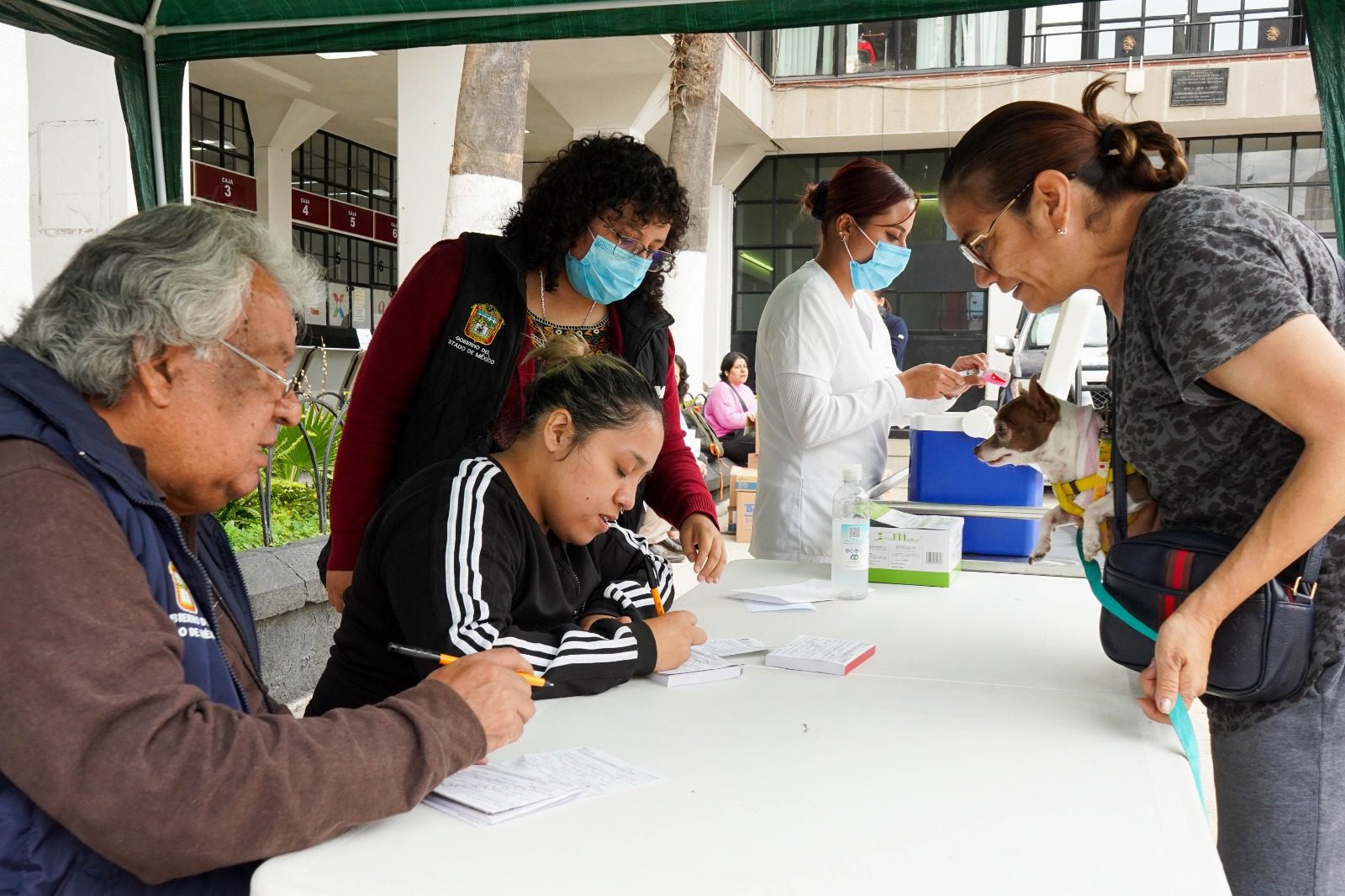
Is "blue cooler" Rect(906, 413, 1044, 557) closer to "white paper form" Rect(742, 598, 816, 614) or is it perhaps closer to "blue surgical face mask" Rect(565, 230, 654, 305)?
"white paper form" Rect(742, 598, 816, 614)

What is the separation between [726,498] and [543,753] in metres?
8.87

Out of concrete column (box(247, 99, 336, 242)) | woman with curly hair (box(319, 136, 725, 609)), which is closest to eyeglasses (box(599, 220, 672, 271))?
woman with curly hair (box(319, 136, 725, 609))

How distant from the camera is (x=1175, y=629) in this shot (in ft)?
4.66

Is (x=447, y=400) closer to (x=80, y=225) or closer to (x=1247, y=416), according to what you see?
(x=1247, y=416)

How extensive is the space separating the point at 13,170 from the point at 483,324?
198 centimetres

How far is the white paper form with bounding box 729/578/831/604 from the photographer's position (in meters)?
2.39

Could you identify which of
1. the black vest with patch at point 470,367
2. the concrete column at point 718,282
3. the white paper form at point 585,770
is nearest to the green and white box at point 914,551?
the black vest with patch at point 470,367

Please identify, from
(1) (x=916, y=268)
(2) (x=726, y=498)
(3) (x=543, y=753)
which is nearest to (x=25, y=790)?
(3) (x=543, y=753)

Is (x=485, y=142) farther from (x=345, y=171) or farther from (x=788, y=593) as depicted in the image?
(x=345, y=171)

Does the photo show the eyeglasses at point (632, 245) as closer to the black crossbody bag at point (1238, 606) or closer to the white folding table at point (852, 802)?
the white folding table at point (852, 802)

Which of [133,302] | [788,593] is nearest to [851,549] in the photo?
[788,593]

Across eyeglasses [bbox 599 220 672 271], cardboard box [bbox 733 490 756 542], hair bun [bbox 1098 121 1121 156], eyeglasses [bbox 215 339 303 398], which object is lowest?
cardboard box [bbox 733 490 756 542]

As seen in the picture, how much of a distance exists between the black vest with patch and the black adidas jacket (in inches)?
18.5

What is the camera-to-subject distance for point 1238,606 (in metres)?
1.42
